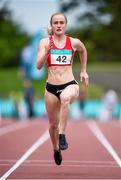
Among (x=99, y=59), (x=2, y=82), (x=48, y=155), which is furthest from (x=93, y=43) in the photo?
(x=48, y=155)

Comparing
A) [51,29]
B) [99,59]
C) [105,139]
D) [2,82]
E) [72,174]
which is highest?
[51,29]

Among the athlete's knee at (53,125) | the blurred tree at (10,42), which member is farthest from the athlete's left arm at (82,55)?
the blurred tree at (10,42)

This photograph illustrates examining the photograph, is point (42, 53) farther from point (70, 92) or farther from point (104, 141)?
point (104, 141)

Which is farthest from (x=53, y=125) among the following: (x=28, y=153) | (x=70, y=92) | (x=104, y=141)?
(x=104, y=141)

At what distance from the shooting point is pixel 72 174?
38.7ft

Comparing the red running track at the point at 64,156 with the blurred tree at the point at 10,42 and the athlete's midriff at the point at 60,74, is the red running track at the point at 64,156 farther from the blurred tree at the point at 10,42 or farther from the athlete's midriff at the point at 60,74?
the blurred tree at the point at 10,42

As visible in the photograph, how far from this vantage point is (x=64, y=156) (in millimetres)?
15070

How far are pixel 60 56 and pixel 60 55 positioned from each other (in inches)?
0.5

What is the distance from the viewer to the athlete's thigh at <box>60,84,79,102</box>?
11.0m

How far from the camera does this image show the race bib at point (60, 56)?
11.0m

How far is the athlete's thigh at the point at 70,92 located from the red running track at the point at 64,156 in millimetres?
1182

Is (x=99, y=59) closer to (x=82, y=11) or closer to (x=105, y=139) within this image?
(x=82, y=11)

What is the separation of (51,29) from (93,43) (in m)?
55.7

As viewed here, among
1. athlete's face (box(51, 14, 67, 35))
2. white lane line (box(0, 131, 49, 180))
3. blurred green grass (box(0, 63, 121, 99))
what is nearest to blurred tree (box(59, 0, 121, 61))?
blurred green grass (box(0, 63, 121, 99))
